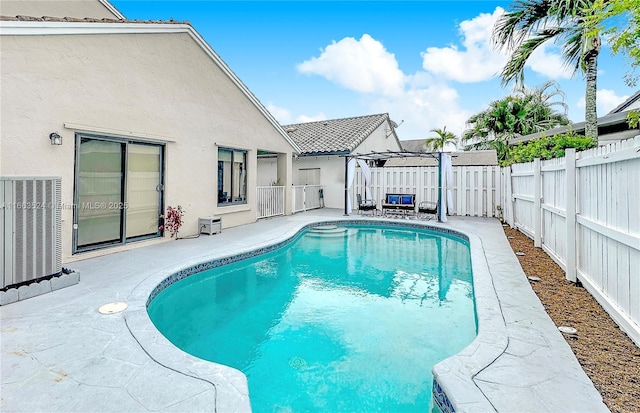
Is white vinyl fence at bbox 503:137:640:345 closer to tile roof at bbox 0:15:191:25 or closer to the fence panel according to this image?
the fence panel

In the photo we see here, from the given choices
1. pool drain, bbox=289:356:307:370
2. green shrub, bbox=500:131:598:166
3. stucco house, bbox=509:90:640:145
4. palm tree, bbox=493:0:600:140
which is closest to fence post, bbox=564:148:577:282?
green shrub, bbox=500:131:598:166

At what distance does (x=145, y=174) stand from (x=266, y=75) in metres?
14.7

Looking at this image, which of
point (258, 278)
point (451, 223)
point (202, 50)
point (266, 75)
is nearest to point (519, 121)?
point (451, 223)

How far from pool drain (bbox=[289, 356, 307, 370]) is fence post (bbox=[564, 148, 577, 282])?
4944 millimetres

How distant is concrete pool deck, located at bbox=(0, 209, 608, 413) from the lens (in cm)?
254

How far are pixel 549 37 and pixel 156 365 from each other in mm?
13597

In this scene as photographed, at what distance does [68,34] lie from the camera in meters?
6.65

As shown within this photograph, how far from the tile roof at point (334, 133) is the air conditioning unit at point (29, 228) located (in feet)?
44.8

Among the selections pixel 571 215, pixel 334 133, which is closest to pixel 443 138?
pixel 334 133

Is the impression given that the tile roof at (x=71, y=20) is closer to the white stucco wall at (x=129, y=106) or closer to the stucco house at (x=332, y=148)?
the white stucco wall at (x=129, y=106)

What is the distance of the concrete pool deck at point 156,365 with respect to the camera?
8.34 feet

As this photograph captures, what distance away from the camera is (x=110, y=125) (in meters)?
7.52

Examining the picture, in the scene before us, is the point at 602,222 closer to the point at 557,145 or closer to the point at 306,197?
the point at 557,145

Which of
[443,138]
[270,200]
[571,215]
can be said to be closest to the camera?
[571,215]
